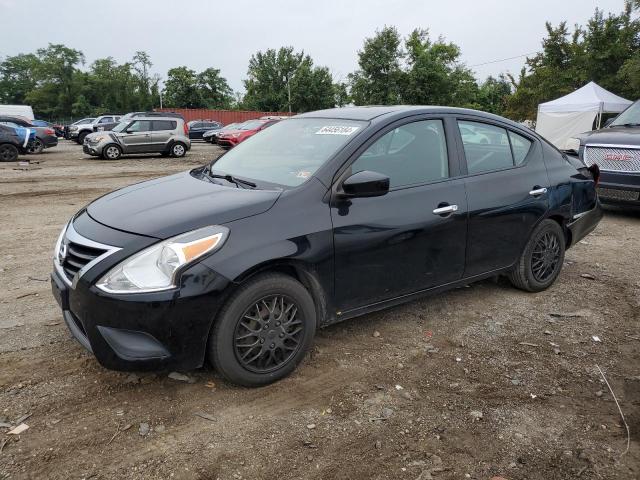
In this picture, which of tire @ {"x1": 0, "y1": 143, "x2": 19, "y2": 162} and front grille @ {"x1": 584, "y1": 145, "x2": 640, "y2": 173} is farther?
tire @ {"x1": 0, "y1": 143, "x2": 19, "y2": 162}

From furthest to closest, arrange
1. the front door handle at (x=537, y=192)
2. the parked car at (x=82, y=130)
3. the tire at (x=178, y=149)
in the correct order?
the parked car at (x=82, y=130)
the tire at (x=178, y=149)
the front door handle at (x=537, y=192)

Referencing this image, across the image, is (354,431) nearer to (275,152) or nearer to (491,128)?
(275,152)

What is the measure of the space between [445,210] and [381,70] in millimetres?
38037

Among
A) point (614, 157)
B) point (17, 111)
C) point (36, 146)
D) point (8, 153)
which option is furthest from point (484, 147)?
point (17, 111)

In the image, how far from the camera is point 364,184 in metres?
3.11

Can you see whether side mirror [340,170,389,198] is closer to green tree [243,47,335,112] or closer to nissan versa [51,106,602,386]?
nissan versa [51,106,602,386]

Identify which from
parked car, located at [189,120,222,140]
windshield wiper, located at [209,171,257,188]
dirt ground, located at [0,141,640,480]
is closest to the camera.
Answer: dirt ground, located at [0,141,640,480]

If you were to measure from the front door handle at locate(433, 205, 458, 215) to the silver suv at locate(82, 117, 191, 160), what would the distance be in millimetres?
17740

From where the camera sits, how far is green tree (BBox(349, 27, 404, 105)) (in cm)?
3891

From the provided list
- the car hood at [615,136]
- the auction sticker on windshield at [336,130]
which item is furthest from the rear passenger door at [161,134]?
the auction sticker on windshield at [336,130]

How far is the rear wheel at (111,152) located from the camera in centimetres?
1888

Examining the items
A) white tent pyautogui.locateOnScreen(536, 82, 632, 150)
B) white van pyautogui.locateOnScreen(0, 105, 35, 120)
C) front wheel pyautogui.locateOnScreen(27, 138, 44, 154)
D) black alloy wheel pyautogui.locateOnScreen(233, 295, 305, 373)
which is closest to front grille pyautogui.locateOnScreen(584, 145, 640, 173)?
black alloy wheel pyautogui.locateOnScreen(233, 295, 305, 373)

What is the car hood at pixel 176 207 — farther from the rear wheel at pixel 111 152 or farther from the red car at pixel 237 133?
the red car at pixel 237 133

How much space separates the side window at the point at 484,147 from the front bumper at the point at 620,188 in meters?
4.10
